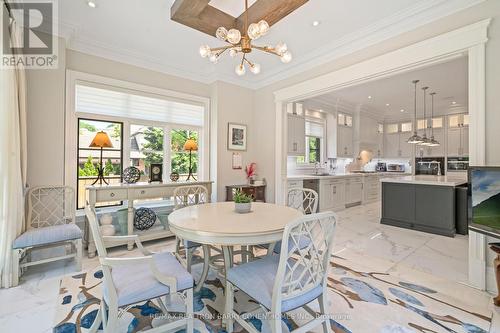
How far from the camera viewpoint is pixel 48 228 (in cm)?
254

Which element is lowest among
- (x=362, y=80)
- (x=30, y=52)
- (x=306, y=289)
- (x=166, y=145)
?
(x=306, y=289)

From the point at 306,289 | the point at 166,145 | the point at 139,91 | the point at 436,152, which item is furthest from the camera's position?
the point at 436,152

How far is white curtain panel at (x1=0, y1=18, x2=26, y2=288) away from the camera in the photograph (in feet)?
7.18

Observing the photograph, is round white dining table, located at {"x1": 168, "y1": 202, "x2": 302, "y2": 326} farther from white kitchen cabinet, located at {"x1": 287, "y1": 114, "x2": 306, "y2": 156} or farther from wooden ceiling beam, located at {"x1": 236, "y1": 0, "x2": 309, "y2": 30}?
white kitchen cabinet, located at {"x1": 287, "y1": 114, "x2": 306, "y2": 156}

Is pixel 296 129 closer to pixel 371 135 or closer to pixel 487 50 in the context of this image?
pixel 487 50

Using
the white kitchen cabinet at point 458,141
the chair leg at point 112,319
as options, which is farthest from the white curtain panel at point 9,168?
the white kitchen cabinet at point 458,141

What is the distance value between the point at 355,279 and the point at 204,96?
3785 millimetres

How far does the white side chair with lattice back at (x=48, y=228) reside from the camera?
2281 millimetres

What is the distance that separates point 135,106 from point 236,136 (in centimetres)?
184

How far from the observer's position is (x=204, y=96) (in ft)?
14.7

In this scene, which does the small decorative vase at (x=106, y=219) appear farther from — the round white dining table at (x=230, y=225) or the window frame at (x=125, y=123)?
the round white dining table at (x=230, y=225)

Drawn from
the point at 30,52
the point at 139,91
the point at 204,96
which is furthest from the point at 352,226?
the point at 30,52

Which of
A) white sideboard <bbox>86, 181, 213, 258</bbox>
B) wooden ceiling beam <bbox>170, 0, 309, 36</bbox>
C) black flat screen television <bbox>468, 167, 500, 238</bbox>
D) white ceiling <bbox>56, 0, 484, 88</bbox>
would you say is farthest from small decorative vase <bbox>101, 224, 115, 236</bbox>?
black flat screen television <bbox>468, 167, 500, 238</bbox>

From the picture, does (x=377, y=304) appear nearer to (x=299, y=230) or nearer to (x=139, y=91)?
(x=299, y=230)
